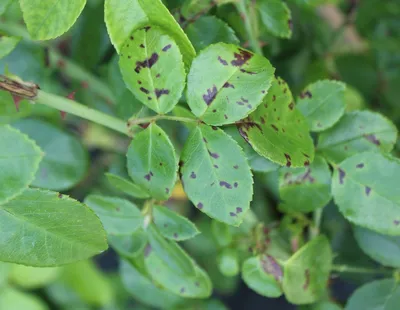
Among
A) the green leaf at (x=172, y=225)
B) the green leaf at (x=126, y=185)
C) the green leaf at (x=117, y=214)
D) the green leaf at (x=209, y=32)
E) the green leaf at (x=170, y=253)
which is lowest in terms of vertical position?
the green leaf at (x=170, y=253)

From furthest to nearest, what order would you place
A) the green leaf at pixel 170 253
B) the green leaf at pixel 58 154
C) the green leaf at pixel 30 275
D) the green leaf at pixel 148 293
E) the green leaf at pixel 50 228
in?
the green leaf at pixel 30 275 → the green leaf at pixel 148 293 → the green leaf at pixel 58 154 → the green leaf at pixel 170 253 → the green leaf at pixel 50 228

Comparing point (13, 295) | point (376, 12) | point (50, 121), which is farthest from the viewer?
point (13, 295)

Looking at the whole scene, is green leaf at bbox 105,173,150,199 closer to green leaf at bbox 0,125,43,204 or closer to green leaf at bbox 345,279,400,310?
green leaf at bbox 0,125,43,204

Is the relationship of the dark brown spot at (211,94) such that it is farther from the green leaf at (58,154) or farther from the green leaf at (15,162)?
the green leaf at (58,154)

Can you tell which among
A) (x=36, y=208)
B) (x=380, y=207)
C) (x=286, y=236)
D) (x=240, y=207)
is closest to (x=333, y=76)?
(x=286, y=236)

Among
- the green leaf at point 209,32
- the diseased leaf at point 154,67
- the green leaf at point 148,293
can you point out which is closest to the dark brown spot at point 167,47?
the diseased leaf at point 154,67

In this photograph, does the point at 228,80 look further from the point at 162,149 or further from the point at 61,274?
the point at 61,274

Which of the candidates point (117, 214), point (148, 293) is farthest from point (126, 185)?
point (148, 293)
